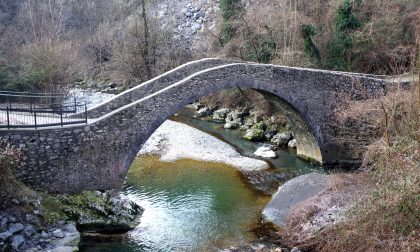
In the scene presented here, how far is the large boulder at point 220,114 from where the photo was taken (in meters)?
29.6

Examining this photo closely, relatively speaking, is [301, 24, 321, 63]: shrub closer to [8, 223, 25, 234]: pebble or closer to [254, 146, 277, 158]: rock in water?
[254, 146, 277, 158]: rock in water

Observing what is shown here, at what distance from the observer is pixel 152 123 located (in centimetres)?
1595

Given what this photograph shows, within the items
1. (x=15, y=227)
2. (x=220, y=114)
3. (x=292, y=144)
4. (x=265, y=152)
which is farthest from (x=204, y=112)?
(x=15, y=227)

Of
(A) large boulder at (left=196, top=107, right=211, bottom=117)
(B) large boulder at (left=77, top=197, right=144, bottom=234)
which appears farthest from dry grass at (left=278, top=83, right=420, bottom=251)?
(A) large boulder at (left=196, top=107, right=211, bottom=117)

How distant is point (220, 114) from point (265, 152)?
7953 mm

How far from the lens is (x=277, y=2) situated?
2789 centimetres

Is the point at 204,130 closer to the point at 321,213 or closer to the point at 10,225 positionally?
the point at 321,213

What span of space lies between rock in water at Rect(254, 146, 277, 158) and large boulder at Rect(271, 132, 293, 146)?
106cm

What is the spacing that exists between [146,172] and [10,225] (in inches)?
307

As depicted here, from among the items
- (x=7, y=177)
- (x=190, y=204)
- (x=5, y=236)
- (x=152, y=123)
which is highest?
(x=152, y=123)

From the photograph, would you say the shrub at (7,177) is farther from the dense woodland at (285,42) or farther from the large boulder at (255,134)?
the large boulder at (255,134)

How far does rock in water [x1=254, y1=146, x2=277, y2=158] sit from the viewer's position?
72.7 ft

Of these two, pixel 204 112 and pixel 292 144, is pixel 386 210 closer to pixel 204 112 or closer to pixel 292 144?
pixel 292 144

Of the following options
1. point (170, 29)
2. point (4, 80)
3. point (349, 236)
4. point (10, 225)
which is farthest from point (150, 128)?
point (170, 29)
